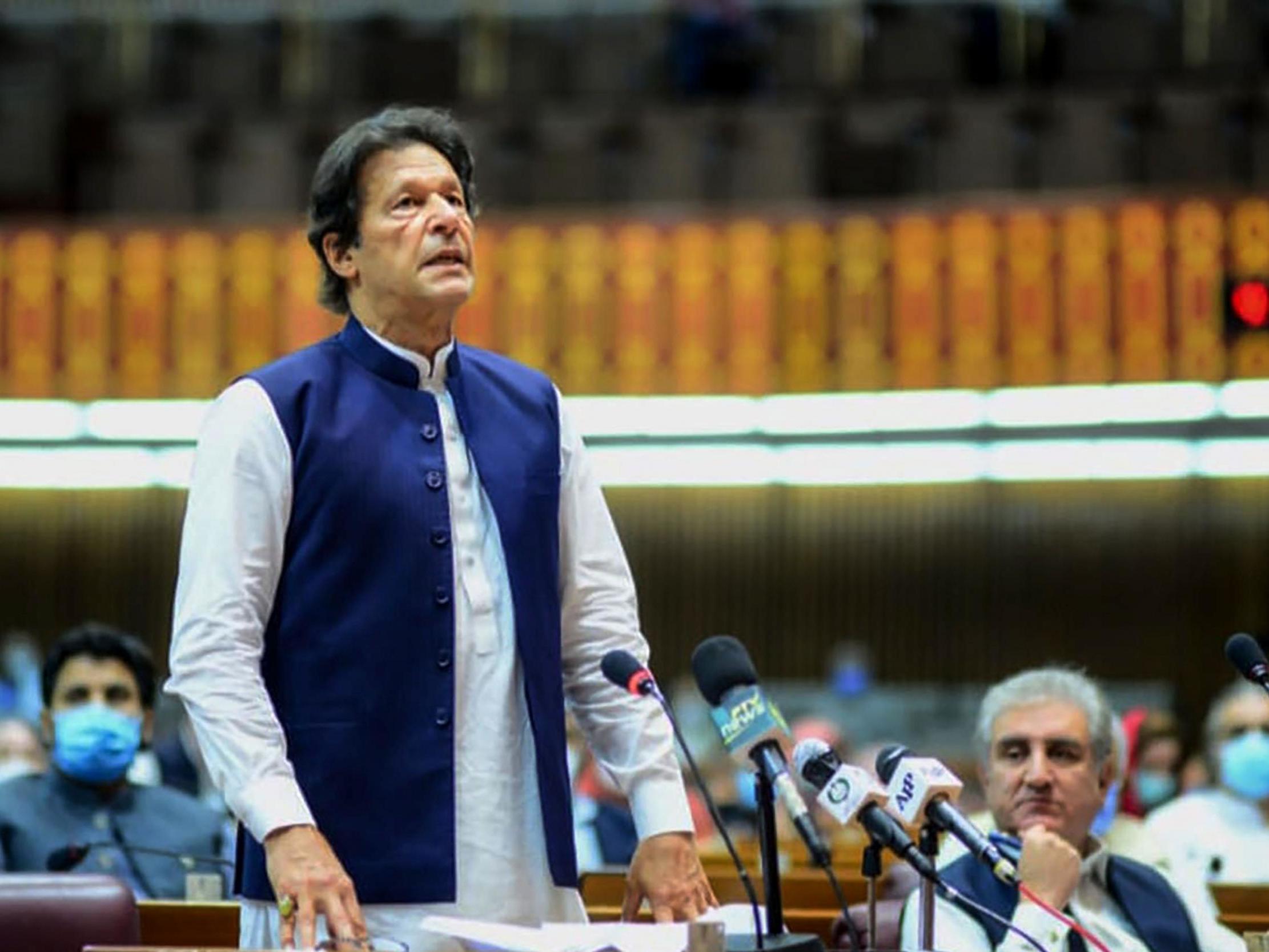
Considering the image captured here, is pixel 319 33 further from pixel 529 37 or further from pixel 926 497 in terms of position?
pixel 926 497

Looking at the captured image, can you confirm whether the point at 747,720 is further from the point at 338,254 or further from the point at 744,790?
the point at 744,790

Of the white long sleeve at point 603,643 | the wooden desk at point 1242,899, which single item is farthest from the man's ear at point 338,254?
the wooden desk at point 1242,899

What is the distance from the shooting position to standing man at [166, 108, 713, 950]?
266 centimetres

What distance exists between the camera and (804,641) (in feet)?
40.4

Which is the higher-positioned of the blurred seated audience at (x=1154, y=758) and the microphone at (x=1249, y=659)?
the microphone at (x=1249, y=659)

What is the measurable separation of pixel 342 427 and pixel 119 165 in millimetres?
9632

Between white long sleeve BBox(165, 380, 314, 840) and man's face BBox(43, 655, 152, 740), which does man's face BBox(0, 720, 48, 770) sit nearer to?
man's face BBox(43, 655, 152, 740)

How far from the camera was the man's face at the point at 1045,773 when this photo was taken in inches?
158

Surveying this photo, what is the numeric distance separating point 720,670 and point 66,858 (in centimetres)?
247

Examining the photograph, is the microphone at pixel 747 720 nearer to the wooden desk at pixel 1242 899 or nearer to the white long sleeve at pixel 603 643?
the white long sleeve at pixel 603 643

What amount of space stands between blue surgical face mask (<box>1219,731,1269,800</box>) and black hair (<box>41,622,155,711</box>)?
324cm

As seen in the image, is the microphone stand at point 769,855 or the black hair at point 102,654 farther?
the black hair at point 102,654

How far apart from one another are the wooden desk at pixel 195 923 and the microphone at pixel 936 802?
1.52 metres

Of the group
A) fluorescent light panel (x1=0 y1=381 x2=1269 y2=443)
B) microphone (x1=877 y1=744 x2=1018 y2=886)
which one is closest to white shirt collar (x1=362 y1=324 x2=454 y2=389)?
microphone (x1=877 y1=744 x2=1018 y2=886)
